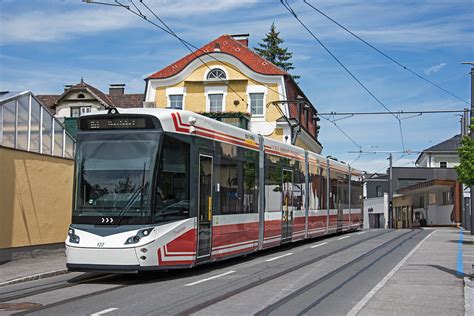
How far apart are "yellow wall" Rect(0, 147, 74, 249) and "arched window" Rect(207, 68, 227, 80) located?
26.0 metres

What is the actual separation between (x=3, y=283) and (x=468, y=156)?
1884 cm


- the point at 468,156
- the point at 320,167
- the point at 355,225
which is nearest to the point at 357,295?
the point at 320,167

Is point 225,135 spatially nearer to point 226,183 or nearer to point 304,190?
point 226,183

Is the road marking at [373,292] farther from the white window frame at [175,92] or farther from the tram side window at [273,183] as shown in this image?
the white window frame at [175,92]

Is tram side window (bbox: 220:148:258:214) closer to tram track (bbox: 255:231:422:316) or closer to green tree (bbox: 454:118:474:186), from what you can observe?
tram track (bbox: 255:231:422:316)

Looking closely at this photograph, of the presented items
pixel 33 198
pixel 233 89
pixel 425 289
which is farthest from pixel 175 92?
pixel 425 289

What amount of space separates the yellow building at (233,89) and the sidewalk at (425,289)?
2562cm

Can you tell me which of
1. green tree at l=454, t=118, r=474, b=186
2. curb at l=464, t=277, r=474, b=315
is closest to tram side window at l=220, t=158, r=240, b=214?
curb at l=464, t=277, r=474, b=315

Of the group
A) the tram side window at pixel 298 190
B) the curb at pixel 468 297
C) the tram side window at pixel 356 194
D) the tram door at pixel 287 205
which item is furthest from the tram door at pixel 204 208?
the tram side window at pixel 356 194

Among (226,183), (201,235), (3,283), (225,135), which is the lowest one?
(3,283)

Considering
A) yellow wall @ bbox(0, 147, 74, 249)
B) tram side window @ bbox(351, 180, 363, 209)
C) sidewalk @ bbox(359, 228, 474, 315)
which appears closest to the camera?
sidewalk @ bbox(359, 228, 474, 315)

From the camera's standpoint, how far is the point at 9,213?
1623 centimetres

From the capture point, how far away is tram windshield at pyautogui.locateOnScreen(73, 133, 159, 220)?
40.7ft

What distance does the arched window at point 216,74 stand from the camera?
44.7 m
